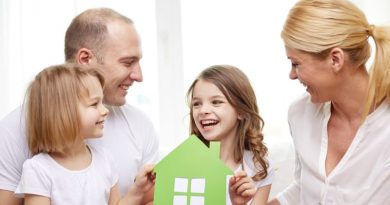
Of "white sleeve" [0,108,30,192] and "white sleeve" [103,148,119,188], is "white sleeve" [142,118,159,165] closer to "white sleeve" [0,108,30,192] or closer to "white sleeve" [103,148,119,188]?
"white sleeve" [103,148,119,188]

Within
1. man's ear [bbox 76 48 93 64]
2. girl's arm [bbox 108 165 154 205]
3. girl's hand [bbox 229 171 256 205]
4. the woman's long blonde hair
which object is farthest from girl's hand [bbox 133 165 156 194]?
the woman's long blonde hair

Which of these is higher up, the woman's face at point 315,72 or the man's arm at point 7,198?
the woman's face at point 315,72

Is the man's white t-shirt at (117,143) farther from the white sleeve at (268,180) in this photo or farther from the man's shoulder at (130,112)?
the white sleeve at (268,180)

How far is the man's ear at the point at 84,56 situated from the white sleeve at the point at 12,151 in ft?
0.85

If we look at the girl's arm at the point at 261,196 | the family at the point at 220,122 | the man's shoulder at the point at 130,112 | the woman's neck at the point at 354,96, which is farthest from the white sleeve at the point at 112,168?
the woman's neck at the point at 354,96

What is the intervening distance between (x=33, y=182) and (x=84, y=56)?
1.52 feet

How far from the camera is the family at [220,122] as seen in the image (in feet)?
5.11

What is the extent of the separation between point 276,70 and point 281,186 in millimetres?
827

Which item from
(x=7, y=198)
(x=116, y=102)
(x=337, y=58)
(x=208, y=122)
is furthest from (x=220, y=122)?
(x=7, y=198)

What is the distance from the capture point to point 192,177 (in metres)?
1.45

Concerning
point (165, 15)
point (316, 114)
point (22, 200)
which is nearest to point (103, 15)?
point (22, 200)

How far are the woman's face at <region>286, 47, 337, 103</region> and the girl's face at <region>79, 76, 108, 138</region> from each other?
55cm

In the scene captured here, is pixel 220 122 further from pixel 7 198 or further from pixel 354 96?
pixel 7 198

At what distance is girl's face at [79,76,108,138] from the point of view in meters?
1.55
